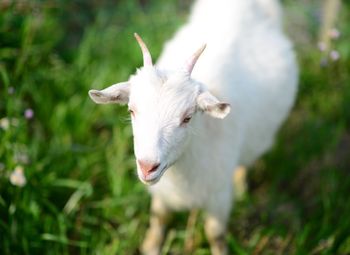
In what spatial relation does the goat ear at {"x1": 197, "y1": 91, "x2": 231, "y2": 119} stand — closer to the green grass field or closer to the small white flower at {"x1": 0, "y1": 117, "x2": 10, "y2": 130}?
the green grass field

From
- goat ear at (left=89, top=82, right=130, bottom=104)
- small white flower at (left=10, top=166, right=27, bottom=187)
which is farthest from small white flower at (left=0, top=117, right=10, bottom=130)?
goat ear at (left=89, top=82, right=130, bottom=104)

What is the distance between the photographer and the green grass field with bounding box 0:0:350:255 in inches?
121

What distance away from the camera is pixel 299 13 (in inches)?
245

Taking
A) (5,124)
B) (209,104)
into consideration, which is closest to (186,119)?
(209,104)

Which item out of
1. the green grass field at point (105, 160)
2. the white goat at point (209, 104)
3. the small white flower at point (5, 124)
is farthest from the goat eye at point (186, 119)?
the small white flower at point (5, 124)

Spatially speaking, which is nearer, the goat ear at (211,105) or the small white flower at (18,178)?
the goat ear at (211,105)

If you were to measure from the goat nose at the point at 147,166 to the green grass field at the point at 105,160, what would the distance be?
0.87 m

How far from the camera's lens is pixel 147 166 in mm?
2057

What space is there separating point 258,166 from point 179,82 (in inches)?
86.5

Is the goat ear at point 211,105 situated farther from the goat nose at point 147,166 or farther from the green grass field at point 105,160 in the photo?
the green grass field at point 105,160

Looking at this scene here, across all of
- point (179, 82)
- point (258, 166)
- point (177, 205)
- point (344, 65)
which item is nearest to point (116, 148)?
point (177, 205)

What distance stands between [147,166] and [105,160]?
1.78 meters

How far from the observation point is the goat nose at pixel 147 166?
2055mm

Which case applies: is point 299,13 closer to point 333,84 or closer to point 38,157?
point 333,84
